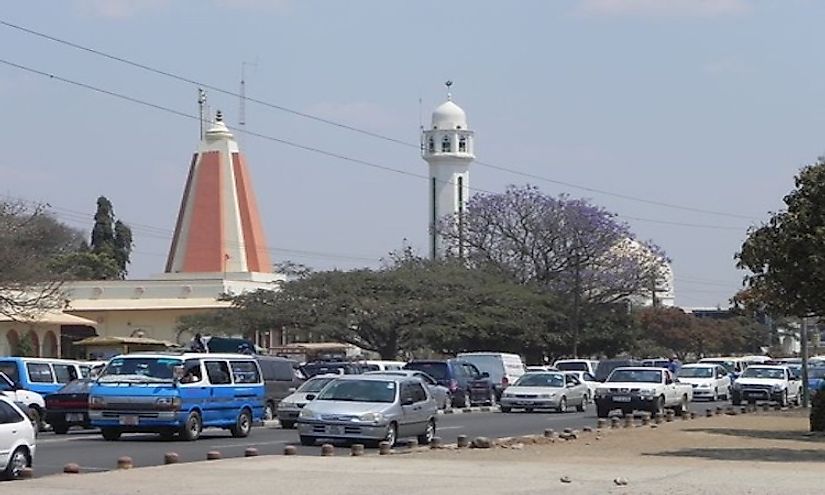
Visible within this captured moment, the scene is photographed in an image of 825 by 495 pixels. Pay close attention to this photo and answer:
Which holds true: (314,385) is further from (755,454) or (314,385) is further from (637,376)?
(755,454)

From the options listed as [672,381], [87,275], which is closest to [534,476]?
[672,381]

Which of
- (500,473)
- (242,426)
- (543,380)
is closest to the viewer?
(500,473)

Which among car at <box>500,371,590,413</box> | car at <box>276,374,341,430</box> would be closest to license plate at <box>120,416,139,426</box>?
car at <box>276,374,341,430</box>

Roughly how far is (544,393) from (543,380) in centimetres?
105

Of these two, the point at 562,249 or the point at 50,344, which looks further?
the point at 562,249

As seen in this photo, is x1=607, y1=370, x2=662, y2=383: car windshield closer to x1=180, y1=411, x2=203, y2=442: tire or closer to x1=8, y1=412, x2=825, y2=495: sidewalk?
x1=8, y1=412, x2=825, y2=495: sidewalk

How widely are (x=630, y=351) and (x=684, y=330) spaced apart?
22768 millimetres

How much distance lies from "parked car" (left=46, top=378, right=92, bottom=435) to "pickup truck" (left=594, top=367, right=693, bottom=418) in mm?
15497

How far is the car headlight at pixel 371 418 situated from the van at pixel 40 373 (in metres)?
9.90

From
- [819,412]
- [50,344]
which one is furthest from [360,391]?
[50,344]

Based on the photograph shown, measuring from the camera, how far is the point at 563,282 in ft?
253

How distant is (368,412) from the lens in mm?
26281

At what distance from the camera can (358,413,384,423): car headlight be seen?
26.1 meters

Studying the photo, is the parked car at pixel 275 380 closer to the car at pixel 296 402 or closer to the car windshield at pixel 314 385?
the car at pixel 296 402
